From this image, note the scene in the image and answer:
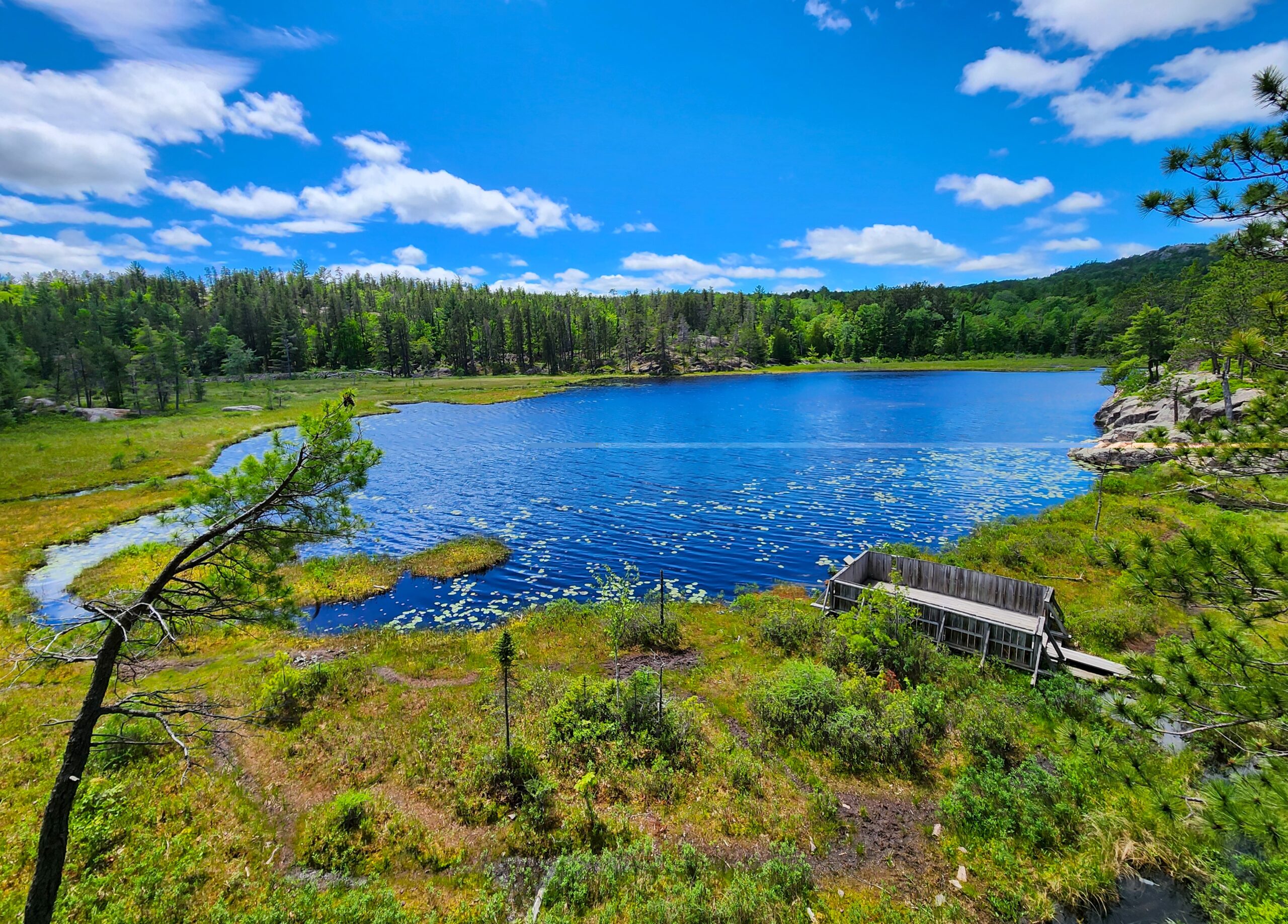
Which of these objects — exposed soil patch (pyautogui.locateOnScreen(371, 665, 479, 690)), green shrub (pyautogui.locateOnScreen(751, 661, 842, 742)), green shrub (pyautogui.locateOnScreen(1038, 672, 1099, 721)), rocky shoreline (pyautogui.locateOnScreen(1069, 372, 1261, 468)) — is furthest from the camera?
rocky shoreline (pyautogui.locateOnScreen(1069, 372, 1261, 468))

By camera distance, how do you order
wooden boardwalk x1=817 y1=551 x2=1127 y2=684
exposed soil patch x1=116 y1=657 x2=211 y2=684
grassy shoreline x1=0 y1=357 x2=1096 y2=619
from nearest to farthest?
wooden boardwalk x1=817 y1=551 x2=1127 y2=684, exposed soil patch x1=116 y1=657 x2=211 y2=684, grassy shoreline x1=0 y1=357 x2=1096 y2=619

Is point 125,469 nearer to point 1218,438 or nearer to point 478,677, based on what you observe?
point 478,677

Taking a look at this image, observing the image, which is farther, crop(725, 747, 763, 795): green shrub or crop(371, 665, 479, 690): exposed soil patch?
crop(371, 665, 479, 690): exposed soil patch

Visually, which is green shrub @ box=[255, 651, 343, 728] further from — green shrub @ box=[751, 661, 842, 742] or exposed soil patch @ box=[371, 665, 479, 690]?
green shrub @ box=[751, 661, 842, 742]

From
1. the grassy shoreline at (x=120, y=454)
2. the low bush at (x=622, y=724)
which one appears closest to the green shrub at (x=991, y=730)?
the low bush at (x=622, y=724)

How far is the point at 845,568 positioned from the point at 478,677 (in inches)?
586

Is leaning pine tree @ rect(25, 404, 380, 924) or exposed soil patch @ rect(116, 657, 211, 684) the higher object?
leaning pine tree @ rect(25, 404, 380, 924)

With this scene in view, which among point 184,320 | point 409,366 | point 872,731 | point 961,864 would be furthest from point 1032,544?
point 184,320

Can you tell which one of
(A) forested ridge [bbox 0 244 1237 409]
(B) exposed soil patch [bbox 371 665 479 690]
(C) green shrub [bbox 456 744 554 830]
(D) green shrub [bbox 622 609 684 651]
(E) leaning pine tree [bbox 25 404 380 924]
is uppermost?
(A) forested ridge [bbox 0 244 1237 409]

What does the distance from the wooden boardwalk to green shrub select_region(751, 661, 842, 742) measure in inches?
200

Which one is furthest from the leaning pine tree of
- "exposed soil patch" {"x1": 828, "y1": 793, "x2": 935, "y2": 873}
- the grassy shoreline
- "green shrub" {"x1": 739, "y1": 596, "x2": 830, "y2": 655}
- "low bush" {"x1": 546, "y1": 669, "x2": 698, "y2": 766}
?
"green shrub" {"x1": 739, "y1": 596, "x2": 830, "y2": 655}

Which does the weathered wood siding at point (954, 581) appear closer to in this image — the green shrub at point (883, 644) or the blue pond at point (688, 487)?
the green shrub at point (883, 644)

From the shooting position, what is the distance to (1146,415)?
57.5m

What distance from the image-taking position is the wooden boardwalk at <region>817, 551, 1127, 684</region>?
57.4 feet
